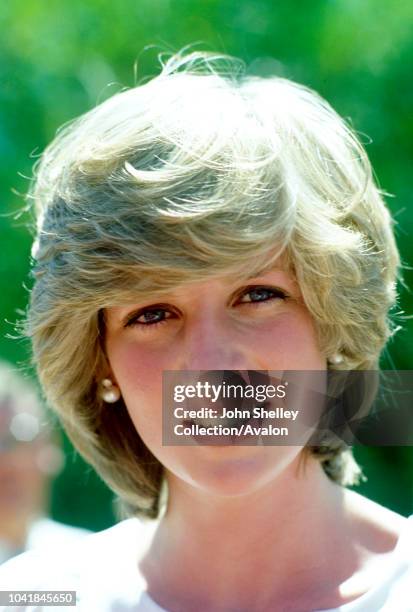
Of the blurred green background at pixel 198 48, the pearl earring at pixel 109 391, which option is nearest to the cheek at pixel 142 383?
the pearl earring at pixel 109 391

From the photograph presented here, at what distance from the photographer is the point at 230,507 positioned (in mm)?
1573

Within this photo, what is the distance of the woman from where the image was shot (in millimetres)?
1434

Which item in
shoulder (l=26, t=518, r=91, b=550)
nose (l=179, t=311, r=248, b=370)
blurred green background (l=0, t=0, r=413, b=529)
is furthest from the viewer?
blurred green background (l=0, t=0, r=413, b=529)

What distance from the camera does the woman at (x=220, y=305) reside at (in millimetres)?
1434

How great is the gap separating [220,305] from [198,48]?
1.74 meters

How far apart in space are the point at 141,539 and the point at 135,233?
0.68 m

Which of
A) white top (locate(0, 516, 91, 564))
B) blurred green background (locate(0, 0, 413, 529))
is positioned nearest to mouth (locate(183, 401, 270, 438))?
white top (locate(0, 516, 91, 564))

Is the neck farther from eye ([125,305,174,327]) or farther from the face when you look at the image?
eye ([125,305,174,327])

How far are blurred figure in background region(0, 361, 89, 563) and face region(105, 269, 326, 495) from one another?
609mm

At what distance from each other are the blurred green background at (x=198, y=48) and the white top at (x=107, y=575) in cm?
89

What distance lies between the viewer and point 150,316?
151 cm

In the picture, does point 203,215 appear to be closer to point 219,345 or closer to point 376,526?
point 219,345

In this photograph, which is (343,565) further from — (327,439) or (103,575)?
(103,575)

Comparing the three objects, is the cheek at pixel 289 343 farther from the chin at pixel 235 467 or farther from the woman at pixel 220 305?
the chin at pixel 235 467
